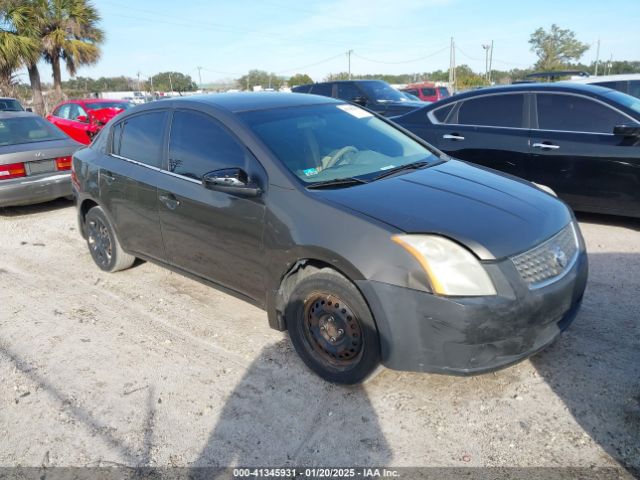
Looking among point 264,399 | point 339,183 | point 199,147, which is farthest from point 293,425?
point 199,147

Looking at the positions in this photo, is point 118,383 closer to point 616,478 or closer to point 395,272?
point 395,272

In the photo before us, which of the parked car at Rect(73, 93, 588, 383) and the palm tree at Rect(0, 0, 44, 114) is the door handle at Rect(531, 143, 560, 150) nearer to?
the parked car at Rect(73, 93, 588, 383)

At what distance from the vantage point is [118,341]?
145 inches

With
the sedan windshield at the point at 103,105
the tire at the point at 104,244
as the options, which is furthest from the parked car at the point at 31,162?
the sedan windshield at the point at 103,105

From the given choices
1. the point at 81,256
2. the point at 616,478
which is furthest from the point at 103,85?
the point at 616,478

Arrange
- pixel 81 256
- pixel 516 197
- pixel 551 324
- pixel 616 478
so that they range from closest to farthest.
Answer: pixel 616 478, pixel 551 324, pixel 516 197, pixel 81 256

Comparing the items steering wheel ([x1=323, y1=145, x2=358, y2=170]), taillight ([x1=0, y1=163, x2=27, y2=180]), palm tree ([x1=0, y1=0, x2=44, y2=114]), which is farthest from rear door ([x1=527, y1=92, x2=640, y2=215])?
palm tree ([x1=0, y1=0, x2=44, y2=114])

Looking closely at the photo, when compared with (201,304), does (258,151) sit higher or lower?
higher

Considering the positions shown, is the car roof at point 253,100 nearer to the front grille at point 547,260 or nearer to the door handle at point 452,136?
the front grille at point 547,260

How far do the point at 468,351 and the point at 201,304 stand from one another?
2.42 m

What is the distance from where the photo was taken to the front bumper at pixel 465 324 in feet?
8.11

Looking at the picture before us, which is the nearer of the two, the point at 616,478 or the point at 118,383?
the point at 616,478

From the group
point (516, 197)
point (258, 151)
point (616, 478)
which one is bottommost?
point (616, 478)

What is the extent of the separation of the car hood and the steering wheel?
1.25 feet
